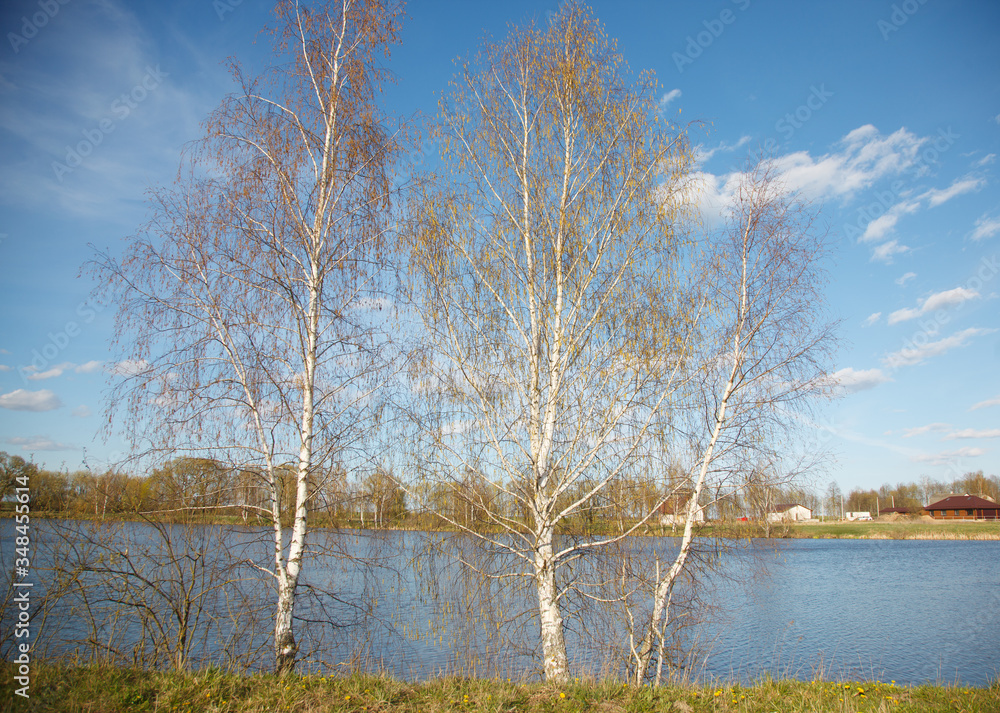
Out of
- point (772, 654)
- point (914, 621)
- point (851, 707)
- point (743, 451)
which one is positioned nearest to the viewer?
point (851, 707)

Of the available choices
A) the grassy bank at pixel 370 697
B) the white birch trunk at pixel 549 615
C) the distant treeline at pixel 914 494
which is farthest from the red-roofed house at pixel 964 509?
the white birch trunk at pixel 549 615

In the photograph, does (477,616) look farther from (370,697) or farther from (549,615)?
(370,697)

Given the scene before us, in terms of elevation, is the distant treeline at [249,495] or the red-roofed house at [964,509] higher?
the distant treeline at [249,495]

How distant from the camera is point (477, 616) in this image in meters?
7.27

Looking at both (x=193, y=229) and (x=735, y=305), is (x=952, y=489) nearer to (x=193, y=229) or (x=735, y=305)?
(x=735, y=305)

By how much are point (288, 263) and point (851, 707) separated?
828 cm

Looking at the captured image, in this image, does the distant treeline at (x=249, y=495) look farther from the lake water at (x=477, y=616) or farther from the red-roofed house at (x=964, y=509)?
the red-roofed house at (x=964, y=509)

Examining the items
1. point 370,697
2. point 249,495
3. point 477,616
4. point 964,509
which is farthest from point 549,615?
point 964,509

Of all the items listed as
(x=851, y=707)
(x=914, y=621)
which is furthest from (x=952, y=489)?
(x=851, y=707)

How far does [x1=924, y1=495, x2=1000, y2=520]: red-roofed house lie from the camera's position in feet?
259

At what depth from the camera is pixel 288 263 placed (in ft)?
24.0

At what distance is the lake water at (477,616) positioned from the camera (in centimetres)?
681

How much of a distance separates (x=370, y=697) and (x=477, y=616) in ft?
7.46

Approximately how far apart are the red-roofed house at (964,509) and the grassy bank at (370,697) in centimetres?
9950
